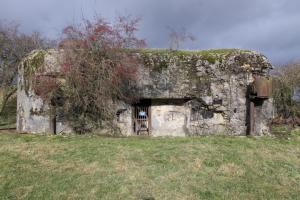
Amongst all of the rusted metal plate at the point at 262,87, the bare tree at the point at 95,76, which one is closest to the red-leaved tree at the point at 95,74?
the bare tree at the point at 95,76

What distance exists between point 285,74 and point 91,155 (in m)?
15.7

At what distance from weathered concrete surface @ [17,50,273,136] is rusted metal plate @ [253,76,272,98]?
1.21 feet

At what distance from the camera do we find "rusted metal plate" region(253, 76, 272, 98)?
12531 millimetres

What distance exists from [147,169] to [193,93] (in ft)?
17.6

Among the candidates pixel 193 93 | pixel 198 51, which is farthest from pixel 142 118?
pixel 198 51

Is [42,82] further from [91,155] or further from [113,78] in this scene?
[91,155]

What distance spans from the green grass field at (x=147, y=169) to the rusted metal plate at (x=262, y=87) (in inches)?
75.8

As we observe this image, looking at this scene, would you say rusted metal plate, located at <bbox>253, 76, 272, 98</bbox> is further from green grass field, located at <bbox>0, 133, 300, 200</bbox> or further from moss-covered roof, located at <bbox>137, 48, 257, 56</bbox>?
green grass field, located at <bbox>0, 133, 300, 200</bbox>

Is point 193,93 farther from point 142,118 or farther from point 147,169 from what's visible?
point 147,169

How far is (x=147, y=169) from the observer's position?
8.26 m

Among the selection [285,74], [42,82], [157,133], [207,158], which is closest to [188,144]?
[207,158]

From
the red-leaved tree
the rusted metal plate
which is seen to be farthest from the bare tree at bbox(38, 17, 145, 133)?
the rusted metal plate

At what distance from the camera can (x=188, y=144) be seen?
10.6 metres

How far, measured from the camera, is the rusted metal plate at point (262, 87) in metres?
12.5
